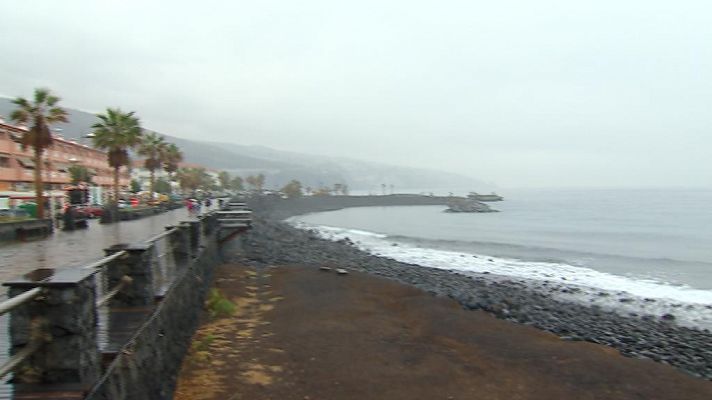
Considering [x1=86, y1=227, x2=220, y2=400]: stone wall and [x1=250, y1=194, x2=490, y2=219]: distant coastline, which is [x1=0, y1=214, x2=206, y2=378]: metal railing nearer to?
[x1=86, y1=227, x2=220, y2=400]: stone wall

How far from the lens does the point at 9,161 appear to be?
49469mm

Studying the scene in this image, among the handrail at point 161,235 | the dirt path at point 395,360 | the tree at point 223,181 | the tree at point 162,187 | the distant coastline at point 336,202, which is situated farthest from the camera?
the tree at point 223,181

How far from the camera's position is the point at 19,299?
11.5 feet

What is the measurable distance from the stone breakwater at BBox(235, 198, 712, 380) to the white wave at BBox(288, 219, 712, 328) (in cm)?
173

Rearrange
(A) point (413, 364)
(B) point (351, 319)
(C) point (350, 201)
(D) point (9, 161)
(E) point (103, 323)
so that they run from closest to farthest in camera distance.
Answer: (E) point (103, 323) → (A) point (413, 364) → (B) point (351, 319) → (D) point (9, 161) → (C) point (350, 201)

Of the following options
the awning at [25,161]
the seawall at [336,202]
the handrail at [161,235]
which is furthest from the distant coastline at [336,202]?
the handrail at [161,235]

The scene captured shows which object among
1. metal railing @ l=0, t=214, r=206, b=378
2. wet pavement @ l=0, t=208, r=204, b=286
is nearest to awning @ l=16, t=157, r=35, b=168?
wet pavement @ l=0, t=208, r=204, b=286

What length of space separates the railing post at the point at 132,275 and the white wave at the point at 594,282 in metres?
17.6

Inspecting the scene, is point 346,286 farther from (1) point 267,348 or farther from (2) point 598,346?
(2) point 598,346

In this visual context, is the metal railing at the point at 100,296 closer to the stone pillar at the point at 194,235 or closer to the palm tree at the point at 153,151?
the stone pillar at the point at 194,235

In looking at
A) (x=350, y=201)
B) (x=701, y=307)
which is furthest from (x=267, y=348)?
(x=350, y=201)

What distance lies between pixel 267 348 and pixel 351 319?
10.2ft

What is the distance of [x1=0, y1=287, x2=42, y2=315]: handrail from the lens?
325 centimetres

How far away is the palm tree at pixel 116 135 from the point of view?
38.5 meters
